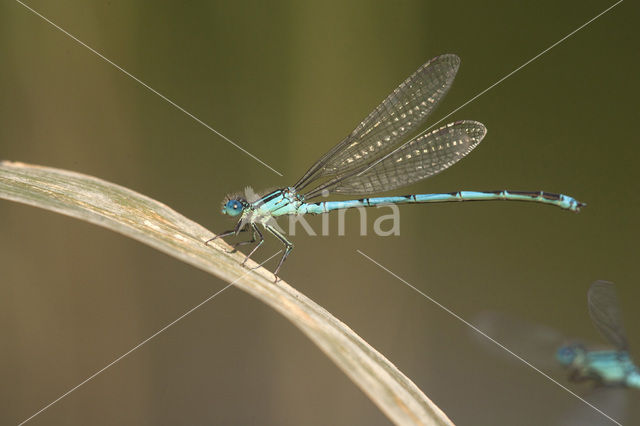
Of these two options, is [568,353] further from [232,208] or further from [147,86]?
[147,86]

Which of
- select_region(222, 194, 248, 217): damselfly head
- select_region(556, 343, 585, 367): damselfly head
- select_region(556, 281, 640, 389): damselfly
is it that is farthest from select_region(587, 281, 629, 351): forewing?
select_region(222, 194, 248, 217): damselfly head

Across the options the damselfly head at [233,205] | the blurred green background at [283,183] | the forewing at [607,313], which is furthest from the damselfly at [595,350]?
the damselfly head at [233,205]

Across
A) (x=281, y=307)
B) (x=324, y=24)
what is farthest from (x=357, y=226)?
(x=281, y=307)

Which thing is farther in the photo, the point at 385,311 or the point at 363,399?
the point at 385,311

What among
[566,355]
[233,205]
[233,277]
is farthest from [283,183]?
[233,277]

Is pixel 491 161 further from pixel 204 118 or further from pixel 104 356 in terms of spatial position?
pixel 104 356

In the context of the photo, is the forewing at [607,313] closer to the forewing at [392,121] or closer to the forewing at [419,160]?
the forewing at [419,160]
